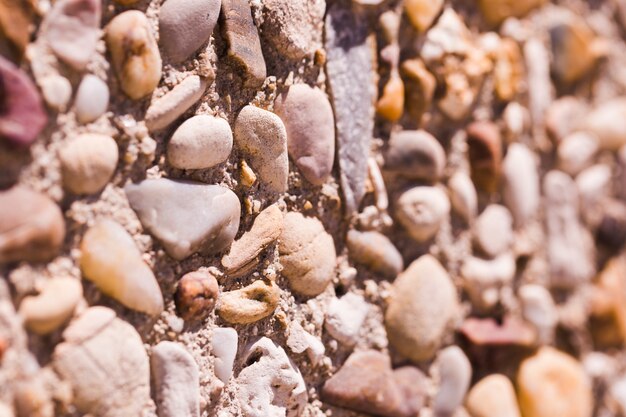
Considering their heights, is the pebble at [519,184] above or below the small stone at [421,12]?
below

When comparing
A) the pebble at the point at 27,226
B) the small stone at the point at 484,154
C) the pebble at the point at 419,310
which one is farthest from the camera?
the small stone at the point at 484,154

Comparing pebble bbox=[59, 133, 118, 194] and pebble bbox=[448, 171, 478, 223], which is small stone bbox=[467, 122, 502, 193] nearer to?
pebble bbox=[448, 171, 478, 223]

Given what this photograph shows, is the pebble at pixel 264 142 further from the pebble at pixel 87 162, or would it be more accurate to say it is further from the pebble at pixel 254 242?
the pebble at pixel 87 162

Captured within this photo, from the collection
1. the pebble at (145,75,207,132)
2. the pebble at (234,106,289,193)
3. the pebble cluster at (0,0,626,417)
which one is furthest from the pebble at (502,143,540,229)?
the pebble at (145,75,207,132)

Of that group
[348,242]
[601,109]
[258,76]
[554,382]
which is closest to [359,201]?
[348,242]

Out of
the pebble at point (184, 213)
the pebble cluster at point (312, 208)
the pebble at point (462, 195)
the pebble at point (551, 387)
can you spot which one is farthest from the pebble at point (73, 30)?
the pebble at point (551, 387)

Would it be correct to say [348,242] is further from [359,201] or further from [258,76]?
[258,76]

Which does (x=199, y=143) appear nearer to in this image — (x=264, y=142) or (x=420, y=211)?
(x=264, y=142)
